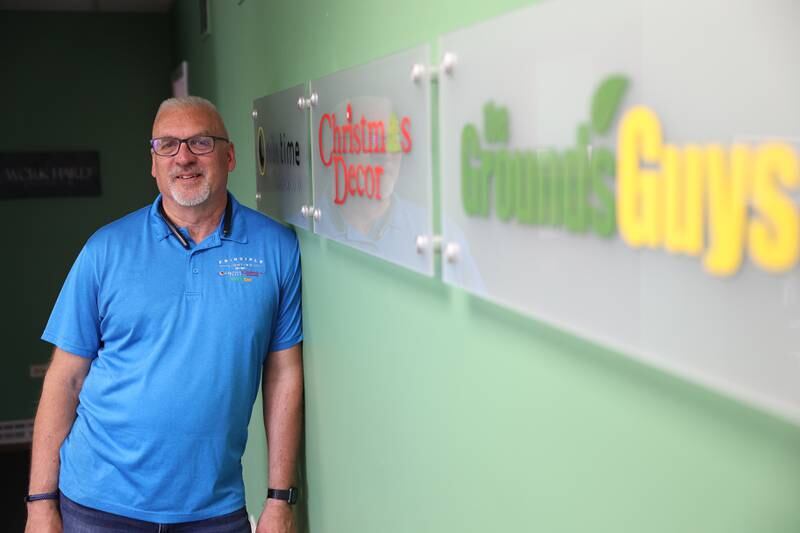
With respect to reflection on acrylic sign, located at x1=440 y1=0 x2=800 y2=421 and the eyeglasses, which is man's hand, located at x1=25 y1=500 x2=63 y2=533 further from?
reflection on acrylic sign, located at x1=440 y1=0 x2=800 y2=421

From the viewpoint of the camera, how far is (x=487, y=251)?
947mm

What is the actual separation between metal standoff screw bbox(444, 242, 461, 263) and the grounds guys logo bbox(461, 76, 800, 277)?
0.14m

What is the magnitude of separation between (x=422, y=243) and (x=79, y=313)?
1.14 m

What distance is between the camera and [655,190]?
2.13ft

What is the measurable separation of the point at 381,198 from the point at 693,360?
0.74 metres

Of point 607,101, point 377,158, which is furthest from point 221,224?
point 607,101

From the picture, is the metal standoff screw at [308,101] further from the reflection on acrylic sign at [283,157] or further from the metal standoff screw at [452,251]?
the metal standoff screw at [452,251]

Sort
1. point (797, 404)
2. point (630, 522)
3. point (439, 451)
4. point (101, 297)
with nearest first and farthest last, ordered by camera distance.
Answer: point (797, 404), point (630, 522), point (439, 451), point (101, 297)

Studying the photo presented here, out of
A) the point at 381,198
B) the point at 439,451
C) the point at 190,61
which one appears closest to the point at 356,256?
the point at 381,198

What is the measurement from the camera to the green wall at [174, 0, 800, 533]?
0.69 meters

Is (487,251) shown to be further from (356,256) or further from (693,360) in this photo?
(356,256)

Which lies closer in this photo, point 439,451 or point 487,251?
point 487,251

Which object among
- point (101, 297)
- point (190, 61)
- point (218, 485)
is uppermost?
point (190, 61)

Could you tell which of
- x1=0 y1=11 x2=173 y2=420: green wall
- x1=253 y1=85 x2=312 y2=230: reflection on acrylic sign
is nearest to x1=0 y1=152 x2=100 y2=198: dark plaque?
x1=0 y1=11 x2=173 y2=420: green wall
